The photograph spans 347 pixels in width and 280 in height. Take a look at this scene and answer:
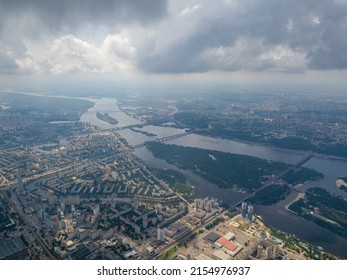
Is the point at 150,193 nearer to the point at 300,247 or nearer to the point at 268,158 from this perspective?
the point at 300,247

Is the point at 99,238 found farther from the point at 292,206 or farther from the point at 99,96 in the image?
the point at 99,96

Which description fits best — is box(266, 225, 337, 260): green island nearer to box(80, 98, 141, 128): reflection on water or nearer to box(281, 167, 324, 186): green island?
box(281, 167, 324, 186): green island

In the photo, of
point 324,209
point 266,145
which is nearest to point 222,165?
point 324,209

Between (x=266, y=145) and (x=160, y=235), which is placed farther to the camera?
(x=266, y=145)

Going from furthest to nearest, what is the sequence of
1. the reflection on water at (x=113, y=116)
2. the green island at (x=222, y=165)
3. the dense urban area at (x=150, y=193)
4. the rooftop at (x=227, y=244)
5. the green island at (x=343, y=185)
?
the reflection on water at (x=113, y=116) → the green island at (x=222, y=165) → the green island at (x=343, y=185) → the dense urban area at (x=150, y=193) → the rooftop at (x=227, y=244)

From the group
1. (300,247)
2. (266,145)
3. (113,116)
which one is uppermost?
(113,116)

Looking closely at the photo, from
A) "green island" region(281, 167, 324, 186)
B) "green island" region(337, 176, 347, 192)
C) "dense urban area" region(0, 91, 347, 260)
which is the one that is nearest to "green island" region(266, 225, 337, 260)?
"dense urban area" region(0, 91, 347, 260)

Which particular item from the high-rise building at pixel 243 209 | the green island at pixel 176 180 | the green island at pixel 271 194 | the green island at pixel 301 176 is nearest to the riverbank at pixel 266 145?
the green island at pixel 301 176

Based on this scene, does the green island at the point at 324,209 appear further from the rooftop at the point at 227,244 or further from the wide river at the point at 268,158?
the rooftop at the point at 227,244
